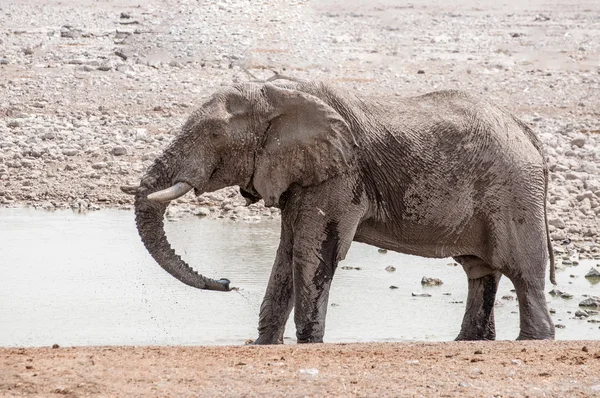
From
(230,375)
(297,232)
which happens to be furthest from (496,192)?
(230,375)

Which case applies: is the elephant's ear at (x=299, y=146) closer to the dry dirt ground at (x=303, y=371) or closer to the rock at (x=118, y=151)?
the dry dirt ground at (x=303, y=371)

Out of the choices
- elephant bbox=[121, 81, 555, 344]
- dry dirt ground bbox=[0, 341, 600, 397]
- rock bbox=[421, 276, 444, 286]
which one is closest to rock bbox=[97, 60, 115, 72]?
rock bbox=[421, 276, 444, 286]

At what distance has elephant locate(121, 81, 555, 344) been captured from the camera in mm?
9867

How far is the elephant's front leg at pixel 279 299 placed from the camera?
10.3 meters

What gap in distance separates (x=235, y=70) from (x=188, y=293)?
12905 mm

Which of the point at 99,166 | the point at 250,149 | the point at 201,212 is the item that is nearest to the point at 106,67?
the point at 99,166

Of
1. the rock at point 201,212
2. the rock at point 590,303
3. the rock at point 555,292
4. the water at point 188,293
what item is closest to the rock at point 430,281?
the water at point 188,293

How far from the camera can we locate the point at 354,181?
33.2 feet

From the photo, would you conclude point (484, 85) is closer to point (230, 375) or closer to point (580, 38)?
point (580, 38)

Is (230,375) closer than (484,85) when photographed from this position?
Yes

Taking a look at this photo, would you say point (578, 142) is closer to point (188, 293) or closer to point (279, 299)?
point (188, 293)

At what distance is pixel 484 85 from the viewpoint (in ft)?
83.6

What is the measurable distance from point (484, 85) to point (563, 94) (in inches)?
57.2

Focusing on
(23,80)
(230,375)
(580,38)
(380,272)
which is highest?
(580,38)
